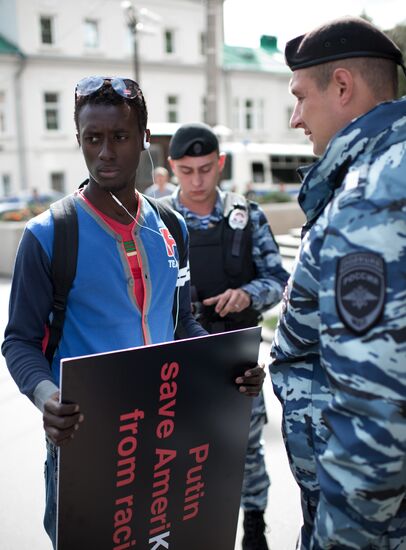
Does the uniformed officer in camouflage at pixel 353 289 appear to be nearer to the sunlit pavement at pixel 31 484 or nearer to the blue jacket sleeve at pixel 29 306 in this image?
the blue jacket sleeve at pixel 29 306

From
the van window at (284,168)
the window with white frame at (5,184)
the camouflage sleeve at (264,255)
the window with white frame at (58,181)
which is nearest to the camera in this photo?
the camouflage sleeve at (264,255)

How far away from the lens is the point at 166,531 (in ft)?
5.48

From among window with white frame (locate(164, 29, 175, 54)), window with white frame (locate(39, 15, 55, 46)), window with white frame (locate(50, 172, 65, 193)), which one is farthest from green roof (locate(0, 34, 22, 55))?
window with white frame (locate(164, 29, 175, 54))

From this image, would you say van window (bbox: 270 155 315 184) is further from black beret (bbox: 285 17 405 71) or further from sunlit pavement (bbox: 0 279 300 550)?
black beret (bbox: 285 17 405 71)

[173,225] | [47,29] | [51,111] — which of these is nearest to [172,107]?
[51,111]

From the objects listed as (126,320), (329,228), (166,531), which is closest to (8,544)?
(166,531)

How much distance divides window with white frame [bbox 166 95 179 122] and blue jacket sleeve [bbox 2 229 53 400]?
29776mm

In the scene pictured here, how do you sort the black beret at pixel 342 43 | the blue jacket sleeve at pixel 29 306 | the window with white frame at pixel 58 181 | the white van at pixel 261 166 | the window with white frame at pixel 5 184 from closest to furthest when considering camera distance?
the black beret at pixel 342 43, the blue jacket sleeve at pixel 29 306, the white van at pixel 261 166, the window with white frame at pixel 5 184, the window with white frame at pixel 58 181

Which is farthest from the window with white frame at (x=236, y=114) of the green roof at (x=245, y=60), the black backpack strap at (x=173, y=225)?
the black backpack strap at (x=173, y=225)

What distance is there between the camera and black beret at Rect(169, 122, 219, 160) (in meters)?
2.79

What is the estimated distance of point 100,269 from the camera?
168cm

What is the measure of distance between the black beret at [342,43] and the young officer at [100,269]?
0.58m

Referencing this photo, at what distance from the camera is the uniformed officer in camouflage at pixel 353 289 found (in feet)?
3.58

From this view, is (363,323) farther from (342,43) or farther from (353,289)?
(342,43)
